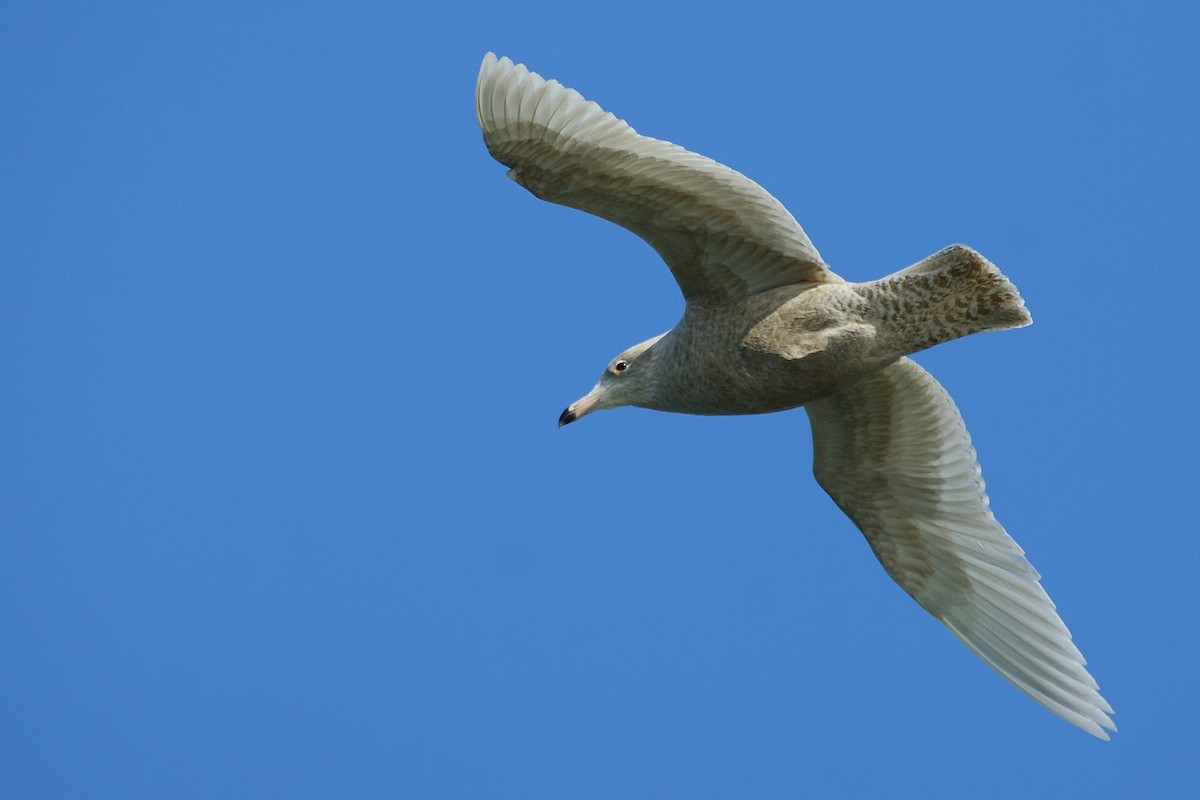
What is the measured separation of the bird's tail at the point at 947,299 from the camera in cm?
829

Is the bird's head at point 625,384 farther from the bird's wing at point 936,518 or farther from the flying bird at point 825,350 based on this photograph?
the bird's wing at point 936,518

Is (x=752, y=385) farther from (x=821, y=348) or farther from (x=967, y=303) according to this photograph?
(x=967, y=303)

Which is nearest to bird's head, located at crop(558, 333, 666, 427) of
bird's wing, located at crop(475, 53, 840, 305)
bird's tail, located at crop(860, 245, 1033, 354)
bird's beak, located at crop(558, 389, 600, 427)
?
bird's beak, located at crop(558, 389, 600, 427)

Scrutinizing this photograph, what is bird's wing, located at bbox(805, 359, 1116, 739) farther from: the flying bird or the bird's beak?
the bird's beak

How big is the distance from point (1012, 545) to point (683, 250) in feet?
8.87

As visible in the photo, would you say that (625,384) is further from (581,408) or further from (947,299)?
(947,299)

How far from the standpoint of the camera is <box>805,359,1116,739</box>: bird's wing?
936 cm

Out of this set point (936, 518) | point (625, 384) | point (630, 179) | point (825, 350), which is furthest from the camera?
point (936, 518)

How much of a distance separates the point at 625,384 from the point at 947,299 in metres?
2.11

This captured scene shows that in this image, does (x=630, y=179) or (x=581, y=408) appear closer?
(x=630, y=179)

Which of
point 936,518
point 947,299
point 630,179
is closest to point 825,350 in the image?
point 947,299

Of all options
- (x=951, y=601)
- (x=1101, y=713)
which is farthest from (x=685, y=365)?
(x=1101, y=713)

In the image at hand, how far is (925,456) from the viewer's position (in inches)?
383

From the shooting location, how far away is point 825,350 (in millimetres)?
8625
